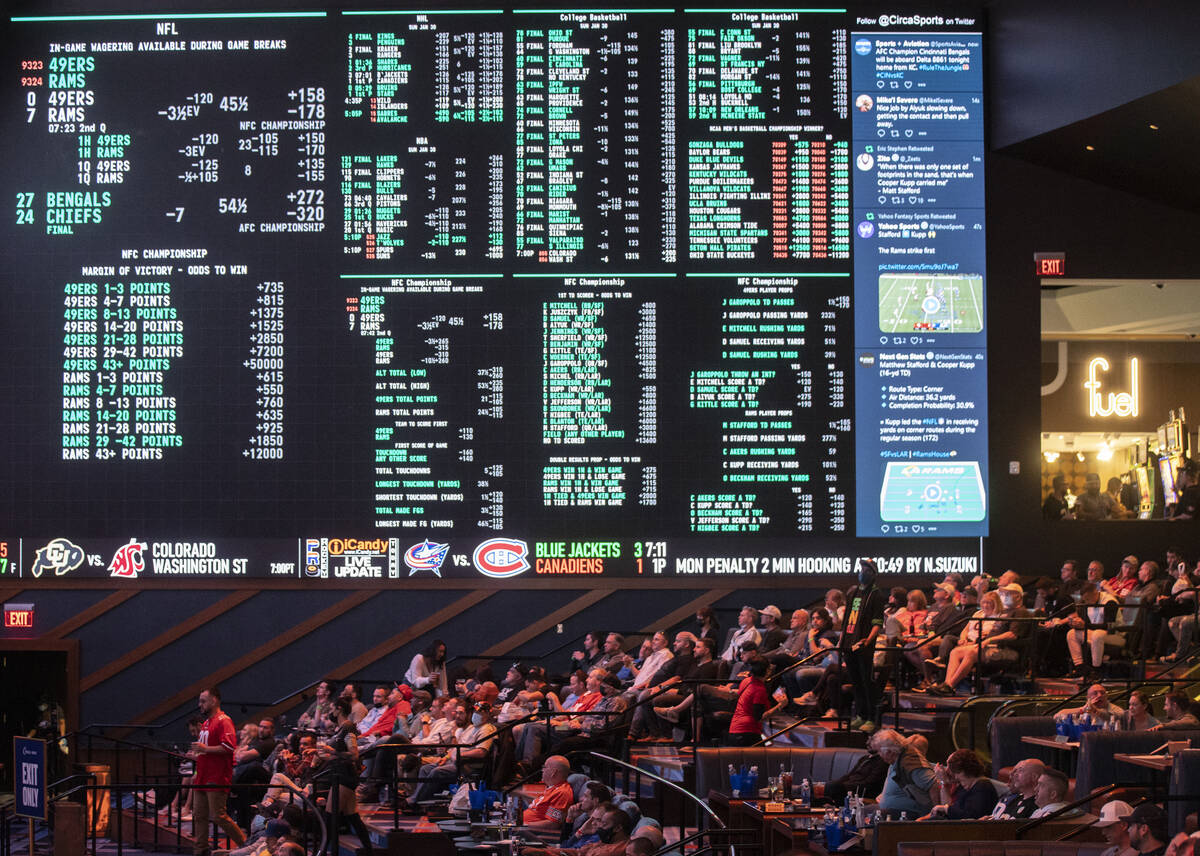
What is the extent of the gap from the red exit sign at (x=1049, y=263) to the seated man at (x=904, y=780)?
849cm

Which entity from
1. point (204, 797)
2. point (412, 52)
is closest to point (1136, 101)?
point (412, 52)

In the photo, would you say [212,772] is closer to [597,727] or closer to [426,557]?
[597,727]

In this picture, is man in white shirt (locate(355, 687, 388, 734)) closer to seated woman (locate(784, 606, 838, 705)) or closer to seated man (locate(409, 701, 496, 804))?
seated man (locate(409, 701, 496, 804))

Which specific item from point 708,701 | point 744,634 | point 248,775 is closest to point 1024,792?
point 708,701

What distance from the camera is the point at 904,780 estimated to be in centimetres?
1006

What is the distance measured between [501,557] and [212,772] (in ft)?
13.9

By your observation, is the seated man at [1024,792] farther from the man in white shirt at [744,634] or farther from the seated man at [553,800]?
the man in white shirt at [744,634]

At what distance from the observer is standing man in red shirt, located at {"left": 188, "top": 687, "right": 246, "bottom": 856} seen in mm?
Result: 13656

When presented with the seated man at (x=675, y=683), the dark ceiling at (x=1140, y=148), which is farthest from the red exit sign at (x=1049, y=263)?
the seated man at (x=675, y=683)

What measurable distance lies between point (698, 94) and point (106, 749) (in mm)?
9388

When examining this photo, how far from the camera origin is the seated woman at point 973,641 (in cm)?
1451

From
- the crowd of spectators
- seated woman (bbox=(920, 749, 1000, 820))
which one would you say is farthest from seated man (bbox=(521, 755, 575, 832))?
seated woman (bbox=(920, 749, 1000, 820))

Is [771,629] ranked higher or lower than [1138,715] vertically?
higher

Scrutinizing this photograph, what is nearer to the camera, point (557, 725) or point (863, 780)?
point (863, 780)
